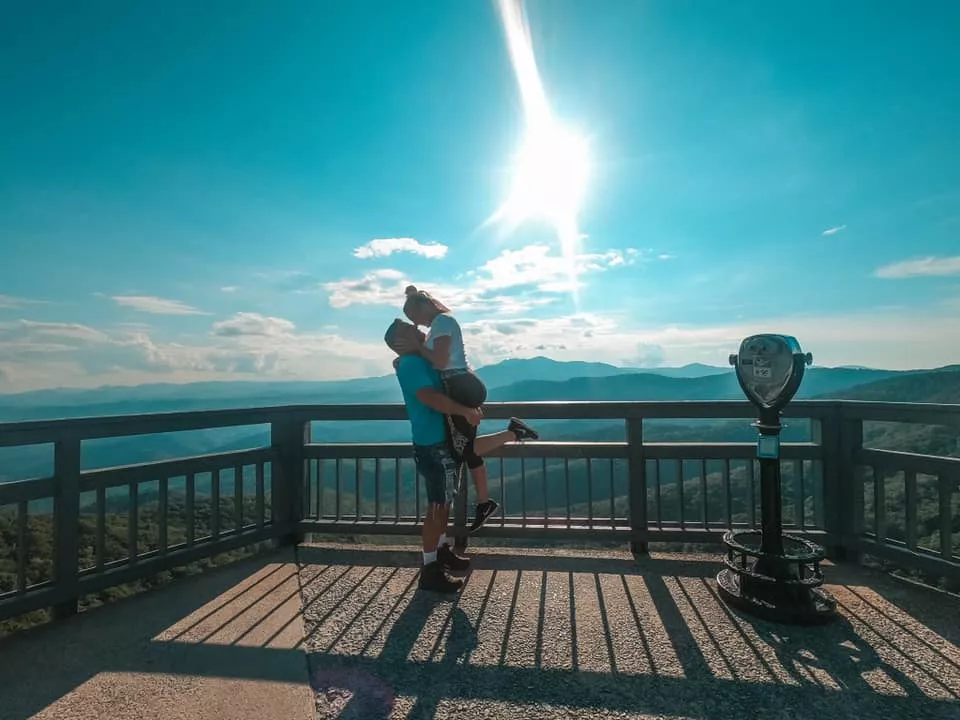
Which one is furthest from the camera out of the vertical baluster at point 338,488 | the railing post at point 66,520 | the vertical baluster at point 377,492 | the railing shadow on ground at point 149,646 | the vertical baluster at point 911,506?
the vertical baluster at point 338,488

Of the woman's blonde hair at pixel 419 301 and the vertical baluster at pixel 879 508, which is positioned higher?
the woman's blonde hair at pixel 419 301

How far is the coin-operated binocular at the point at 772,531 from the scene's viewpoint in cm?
291

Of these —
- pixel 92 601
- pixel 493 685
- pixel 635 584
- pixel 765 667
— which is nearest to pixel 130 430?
pixel 92 601

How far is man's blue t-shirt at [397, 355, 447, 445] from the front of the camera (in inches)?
130

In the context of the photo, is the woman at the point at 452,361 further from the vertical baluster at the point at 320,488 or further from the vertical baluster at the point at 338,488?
the vertical baluster at the point at 320,488

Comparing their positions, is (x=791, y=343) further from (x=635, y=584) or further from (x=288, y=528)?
(x=288, y=528)

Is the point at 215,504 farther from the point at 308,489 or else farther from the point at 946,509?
the point at 946,509

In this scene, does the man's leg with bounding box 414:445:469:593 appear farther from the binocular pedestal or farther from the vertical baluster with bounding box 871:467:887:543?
the vertical baluster with bounding box 871:467:887:543

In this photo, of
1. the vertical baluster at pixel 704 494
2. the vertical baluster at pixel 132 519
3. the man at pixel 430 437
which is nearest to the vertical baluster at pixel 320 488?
the vertical baluster at pixel 132 519

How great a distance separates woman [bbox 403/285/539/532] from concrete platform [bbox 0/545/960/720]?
0.88m

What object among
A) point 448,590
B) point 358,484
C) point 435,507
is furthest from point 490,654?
point 358,484

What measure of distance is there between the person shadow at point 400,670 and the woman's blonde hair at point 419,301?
5.96 feet

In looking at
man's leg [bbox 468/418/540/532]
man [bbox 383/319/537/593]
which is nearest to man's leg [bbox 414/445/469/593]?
man [bbox 383/319/537/593]

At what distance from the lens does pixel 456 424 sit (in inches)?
136
